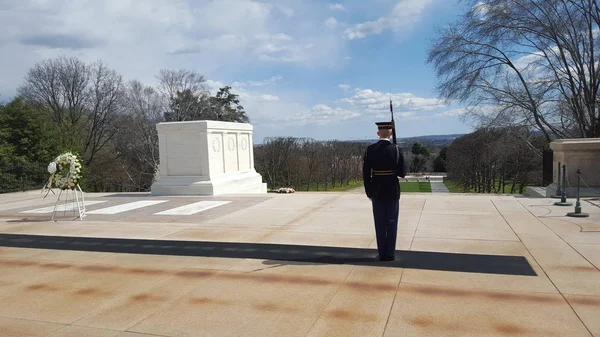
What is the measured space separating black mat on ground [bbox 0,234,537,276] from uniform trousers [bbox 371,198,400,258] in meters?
0.16

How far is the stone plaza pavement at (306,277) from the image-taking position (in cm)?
360

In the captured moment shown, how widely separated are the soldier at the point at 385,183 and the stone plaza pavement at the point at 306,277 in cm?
31

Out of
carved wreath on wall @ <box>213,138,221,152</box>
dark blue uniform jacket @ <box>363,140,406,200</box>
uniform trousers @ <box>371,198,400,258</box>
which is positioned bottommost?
uniform trousers @ <box>371,198,400,258</box>

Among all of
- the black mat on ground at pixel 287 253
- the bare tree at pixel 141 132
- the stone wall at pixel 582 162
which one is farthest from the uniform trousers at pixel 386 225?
the bare tree at pixel 141 132

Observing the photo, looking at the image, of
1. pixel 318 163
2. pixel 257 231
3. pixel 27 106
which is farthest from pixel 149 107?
pixel 257 231

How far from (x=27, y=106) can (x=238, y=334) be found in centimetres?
3604

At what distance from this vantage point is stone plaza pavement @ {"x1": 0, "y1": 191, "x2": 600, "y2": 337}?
360 cm

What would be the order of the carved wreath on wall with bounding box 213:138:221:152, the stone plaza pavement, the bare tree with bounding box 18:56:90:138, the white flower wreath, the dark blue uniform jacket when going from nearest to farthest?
the stone plaza pavement
the dark blue uniform jacket
the white flower wreath
the carved wreath on wall with bounding box 213:138:221:152
the bare tree with bounding box 18:56:90:138

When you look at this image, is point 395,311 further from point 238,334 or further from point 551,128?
point 551,128

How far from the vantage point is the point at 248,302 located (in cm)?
412

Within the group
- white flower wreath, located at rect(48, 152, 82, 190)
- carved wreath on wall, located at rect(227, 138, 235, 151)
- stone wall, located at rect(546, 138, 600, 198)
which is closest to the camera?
white flower wreath, located at rect(48, 152, 82, 190)

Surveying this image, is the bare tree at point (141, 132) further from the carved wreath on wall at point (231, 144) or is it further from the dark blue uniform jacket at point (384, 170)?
the dark blue uniform jacket at point (384, 170)

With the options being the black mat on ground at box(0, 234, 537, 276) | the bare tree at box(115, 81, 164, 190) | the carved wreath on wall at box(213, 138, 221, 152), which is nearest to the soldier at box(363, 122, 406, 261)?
the black mat on ground at box(0, 234, 537, 276)

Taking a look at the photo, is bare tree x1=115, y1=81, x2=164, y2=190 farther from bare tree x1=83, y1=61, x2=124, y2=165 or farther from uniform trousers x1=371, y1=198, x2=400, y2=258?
uniform trousers x1=371, y1=198, x2=400, y2=258
